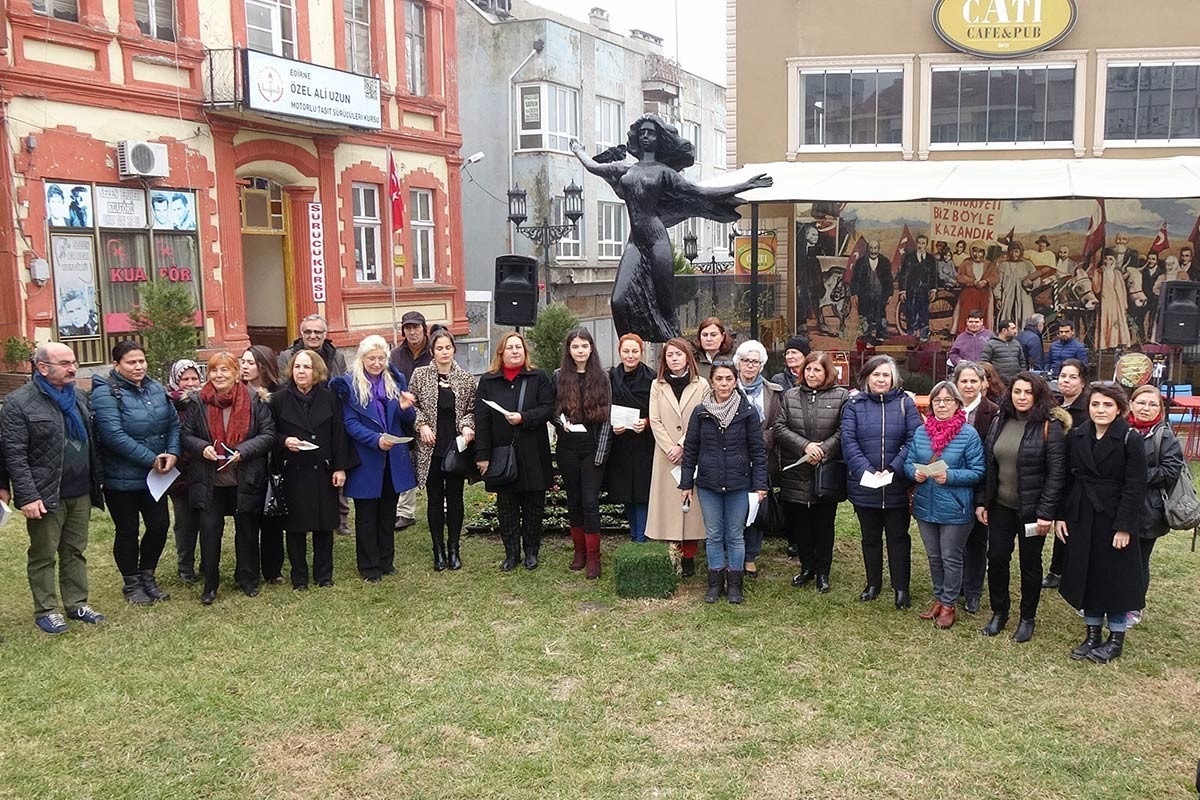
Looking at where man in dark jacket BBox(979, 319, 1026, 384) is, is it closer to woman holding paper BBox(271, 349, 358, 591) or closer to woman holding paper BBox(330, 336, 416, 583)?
woman holding paper BBox(330, 336, 416, 583)

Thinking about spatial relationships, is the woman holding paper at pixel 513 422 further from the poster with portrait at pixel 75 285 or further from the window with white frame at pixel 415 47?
the window with white frame at pixel 415 47

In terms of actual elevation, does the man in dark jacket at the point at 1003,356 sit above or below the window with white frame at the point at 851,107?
below

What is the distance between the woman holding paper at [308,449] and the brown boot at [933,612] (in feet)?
12.4

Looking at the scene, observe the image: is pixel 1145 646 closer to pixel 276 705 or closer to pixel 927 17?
pixel 276 705

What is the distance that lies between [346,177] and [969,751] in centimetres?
1650

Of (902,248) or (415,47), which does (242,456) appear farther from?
(415,47)

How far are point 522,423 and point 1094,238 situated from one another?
1359 centimetres

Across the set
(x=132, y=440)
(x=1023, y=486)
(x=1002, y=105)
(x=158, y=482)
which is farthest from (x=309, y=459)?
(x=1002, y=105)

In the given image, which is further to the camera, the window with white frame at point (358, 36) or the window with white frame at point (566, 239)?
the window with white frame at point (566, 239)

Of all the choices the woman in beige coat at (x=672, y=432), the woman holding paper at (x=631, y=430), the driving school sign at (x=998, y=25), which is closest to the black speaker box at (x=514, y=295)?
the woman holding paper at (x=631, y=430)

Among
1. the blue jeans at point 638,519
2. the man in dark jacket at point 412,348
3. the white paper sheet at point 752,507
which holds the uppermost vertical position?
the man in dark jacket at point 412,348

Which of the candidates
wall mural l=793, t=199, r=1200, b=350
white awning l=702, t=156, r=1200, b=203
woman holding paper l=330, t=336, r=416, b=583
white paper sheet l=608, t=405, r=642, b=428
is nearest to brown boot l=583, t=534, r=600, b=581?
white paper sheet l=608, t=405, r=642, b=428

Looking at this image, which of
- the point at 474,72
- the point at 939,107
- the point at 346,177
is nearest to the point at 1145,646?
the point at 939,107

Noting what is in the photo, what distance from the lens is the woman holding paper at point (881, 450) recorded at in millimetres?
6000
